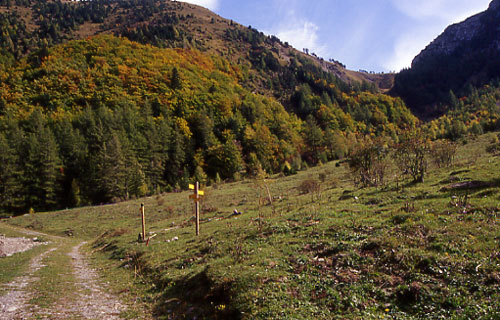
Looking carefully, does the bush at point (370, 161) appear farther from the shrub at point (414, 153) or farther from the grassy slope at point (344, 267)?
the grassy slope at point (344, 267)

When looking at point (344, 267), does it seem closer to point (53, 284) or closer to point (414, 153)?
point (53, 284)

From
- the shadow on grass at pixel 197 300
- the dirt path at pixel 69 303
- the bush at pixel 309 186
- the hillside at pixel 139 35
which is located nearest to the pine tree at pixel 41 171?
the dirt path at pixel 69 303

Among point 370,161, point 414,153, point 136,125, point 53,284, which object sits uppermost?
point 136,125

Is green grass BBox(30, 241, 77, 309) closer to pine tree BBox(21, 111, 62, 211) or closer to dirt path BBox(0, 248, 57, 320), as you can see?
dirt path BBox(0, 248, 57, 320)

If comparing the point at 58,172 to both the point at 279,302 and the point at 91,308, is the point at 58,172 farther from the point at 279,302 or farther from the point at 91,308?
the point at 279,302

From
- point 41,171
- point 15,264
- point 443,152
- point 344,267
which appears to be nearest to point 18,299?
point 15,264

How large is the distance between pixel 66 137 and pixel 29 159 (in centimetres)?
1080

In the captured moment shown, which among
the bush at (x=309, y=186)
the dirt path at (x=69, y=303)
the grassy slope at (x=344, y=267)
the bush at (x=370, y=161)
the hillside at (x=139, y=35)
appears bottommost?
the dirt path at (x=69, y=303)

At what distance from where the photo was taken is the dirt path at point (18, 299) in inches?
308

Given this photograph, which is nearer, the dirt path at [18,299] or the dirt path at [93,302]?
the dirt path at [18,299]

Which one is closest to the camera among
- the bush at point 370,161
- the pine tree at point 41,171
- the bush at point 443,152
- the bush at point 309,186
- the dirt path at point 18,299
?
the dirt path at point 18,299

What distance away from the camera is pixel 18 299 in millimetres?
9258

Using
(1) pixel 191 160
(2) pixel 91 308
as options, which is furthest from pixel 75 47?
(2) pixel 91 308

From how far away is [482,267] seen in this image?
6.79m
